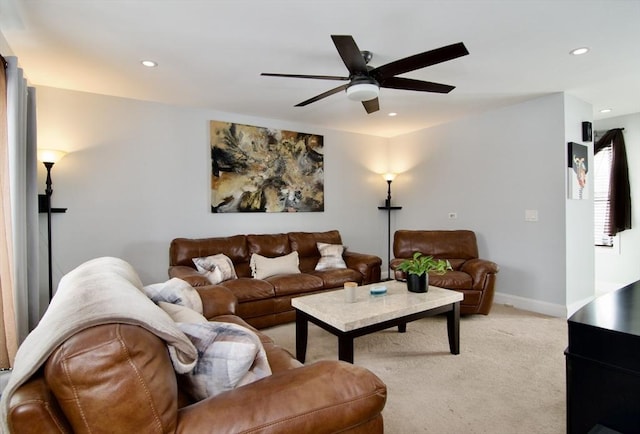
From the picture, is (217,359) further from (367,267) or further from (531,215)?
(531,215)

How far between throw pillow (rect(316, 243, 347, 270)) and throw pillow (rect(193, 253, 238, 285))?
1137 mm

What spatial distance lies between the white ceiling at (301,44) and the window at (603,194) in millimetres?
1233

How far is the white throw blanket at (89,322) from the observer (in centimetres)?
78

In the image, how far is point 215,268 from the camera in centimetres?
338

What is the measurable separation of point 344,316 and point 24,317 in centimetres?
253

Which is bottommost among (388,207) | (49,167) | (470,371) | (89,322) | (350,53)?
(470,371)

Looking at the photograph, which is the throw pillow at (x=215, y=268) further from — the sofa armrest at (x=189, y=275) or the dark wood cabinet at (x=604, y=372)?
the dark wood cabinet at (x=604, y=372)

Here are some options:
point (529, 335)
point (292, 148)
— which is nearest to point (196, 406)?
point (529, 335)

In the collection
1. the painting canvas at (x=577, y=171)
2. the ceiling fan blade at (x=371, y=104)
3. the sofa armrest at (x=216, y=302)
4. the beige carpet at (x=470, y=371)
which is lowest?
the beige carpet at (x=470, y=371)

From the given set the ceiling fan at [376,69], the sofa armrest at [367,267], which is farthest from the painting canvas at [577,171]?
the sofa armrest at [367,267]

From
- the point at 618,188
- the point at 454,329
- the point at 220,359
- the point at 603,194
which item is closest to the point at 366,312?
the point at 454,329

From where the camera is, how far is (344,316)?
2.12 m

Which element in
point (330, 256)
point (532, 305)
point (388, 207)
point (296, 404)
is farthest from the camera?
point (388, 207)

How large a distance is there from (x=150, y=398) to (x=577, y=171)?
14.9 ft
